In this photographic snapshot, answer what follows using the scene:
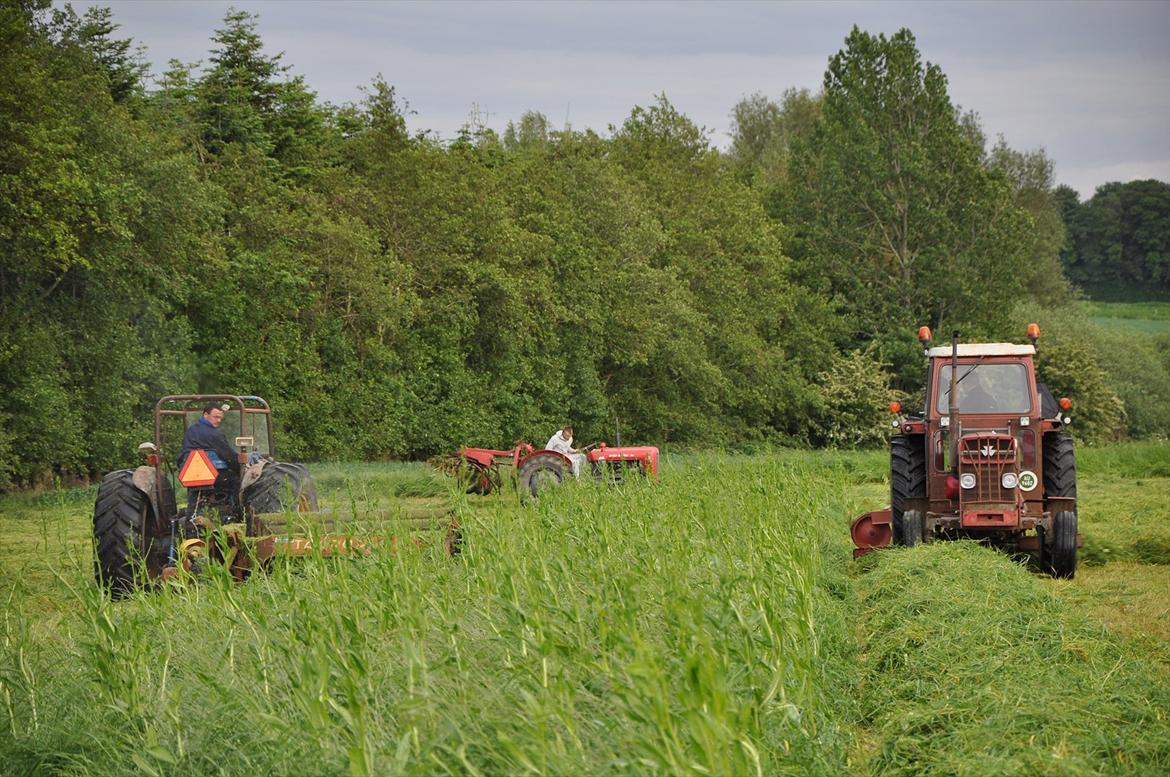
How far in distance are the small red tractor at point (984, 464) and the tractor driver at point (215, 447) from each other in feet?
18.0

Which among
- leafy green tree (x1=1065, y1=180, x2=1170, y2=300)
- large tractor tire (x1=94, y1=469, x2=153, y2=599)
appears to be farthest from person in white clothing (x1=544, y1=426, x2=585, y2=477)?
leafy green tree (x1=1065, y1=180, x2=1170, y2=300)

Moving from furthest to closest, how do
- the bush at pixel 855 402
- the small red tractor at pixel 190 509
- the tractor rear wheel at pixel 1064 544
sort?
the bush at pixel 855 402
the tractor rear wheel at pixel 1064 544
the small red tractor at pixel 190 509

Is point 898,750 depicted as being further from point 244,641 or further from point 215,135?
point 215,135

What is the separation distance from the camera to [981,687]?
19.7 ft

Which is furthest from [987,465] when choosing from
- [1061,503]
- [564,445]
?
[564,445]

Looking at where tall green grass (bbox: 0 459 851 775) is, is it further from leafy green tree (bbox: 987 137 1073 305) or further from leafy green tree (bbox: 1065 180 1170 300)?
leafy green tree (bbox: 1065 180 1170 300)

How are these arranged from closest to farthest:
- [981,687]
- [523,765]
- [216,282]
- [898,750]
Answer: [523,765] → [898,750] → [981,687] → [216,282]

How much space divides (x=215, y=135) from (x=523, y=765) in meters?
27.0

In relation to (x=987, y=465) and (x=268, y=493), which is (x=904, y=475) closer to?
→ (x=987, y=465)

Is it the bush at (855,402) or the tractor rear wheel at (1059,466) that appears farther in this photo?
the bush at (855,402)

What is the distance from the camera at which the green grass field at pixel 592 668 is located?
4625mm

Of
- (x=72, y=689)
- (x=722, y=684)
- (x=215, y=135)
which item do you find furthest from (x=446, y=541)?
(x=215, y=135)

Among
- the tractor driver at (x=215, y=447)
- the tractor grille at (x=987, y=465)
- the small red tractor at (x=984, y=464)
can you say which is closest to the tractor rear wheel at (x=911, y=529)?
the small red tractor at (x=984, y=464)

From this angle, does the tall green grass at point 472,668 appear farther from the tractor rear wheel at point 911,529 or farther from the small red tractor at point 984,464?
the small red tractor at point 984,464
